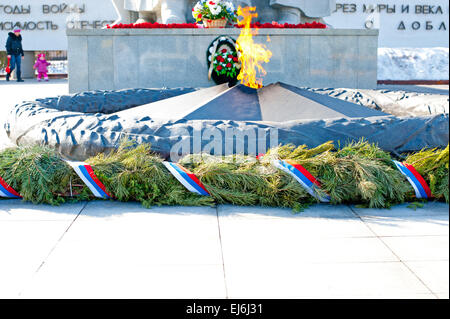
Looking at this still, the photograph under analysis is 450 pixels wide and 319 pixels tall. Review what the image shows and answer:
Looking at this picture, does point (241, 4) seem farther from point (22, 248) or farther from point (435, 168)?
point (22, 248)

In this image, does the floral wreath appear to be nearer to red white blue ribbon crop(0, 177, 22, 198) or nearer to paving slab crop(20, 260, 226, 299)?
red white blue ribbon crop(0, 177, 22, 198)

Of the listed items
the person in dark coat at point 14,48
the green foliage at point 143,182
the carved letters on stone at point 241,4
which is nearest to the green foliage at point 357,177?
the green foliage at point 143,182

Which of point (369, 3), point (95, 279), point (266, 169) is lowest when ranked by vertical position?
point (95, 279)

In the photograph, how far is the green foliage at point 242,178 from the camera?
3586 mm

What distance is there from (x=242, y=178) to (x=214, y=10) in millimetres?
7693

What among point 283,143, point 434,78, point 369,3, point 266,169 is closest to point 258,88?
point 283,143

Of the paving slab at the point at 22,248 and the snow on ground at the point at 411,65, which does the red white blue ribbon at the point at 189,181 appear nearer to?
the paving slab at the point at 22,248

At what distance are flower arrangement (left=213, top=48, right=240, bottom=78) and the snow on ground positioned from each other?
7.95 m

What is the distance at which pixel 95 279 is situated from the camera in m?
2.42

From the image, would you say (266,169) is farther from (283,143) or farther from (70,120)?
(70,120)

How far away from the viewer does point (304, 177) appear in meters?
3.60

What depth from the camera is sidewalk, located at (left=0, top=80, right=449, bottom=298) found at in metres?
2.31

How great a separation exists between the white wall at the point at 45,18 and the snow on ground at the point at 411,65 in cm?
1112

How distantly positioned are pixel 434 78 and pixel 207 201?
14.9 m
